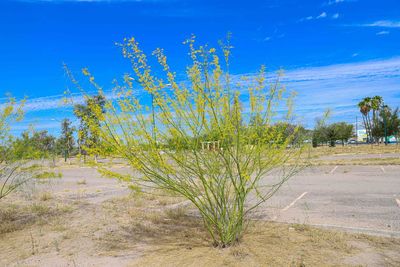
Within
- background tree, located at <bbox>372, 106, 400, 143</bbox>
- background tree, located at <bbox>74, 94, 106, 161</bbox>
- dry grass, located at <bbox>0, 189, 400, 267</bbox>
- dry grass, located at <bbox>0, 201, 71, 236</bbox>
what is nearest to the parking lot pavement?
dry grass, located at <bbox>0, 189, 400, 267</bbox>

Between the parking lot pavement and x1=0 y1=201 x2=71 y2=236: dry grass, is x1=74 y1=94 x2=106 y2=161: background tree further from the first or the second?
the parking lot pavement

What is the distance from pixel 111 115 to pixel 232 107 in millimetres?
1730

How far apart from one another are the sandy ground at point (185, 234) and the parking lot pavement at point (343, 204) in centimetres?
2

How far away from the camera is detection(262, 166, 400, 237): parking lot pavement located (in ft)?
23.3

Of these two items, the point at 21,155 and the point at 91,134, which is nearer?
the point at 91,134

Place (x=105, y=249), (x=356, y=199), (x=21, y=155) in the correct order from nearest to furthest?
(x=105, y=249) → (x=21, y=155) → (x=356, y=199)

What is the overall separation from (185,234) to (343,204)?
474cm

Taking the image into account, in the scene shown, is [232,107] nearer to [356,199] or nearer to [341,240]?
[341,240]

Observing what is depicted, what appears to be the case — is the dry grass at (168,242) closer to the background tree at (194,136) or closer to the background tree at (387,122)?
the background tree at (194,136)

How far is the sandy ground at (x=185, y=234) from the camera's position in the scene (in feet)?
16.9

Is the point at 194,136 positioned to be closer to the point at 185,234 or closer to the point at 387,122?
the point at 185,234

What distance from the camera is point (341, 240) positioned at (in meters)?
5.72

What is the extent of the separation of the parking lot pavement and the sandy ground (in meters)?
0.02

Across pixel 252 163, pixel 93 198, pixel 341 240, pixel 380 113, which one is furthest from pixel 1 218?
pixel 380 113
